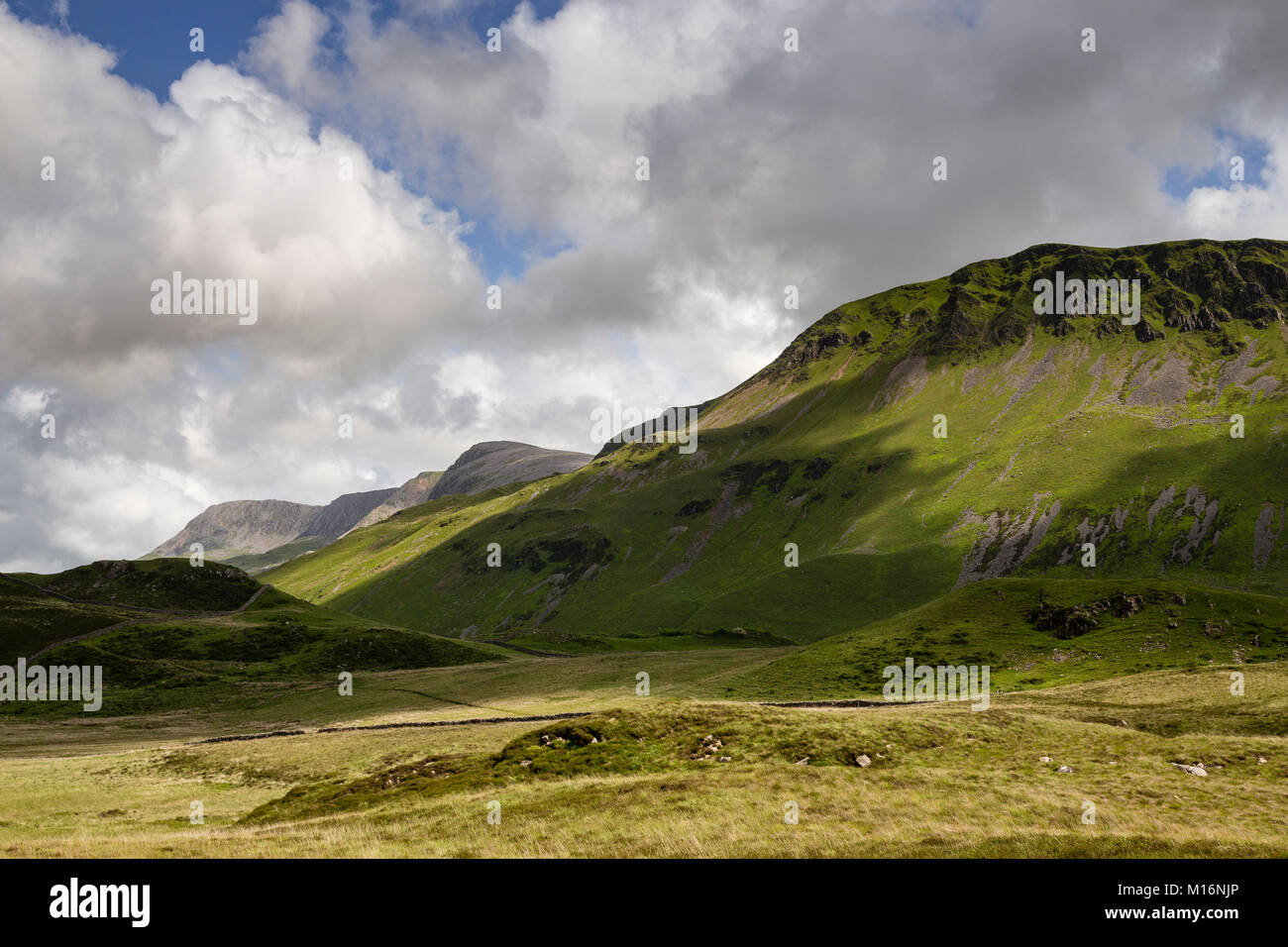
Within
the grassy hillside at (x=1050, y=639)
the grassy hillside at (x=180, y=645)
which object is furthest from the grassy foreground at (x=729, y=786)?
the grassy hillside at (x=180, y=645)

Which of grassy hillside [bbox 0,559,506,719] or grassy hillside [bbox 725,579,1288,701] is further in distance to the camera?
grassy hillside [bbox 0,559,506,719]

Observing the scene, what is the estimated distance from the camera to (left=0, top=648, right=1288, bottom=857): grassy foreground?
84.2 feet

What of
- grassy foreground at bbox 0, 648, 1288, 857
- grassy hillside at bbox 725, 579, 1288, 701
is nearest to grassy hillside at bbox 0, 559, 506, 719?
grassy foreground at bbox 0, 648, 1288, 857

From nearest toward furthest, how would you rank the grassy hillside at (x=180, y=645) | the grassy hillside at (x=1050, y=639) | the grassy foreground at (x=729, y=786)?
the grassy foreground at (x=729, y=786) → the grassy hillside at (x=1050, y=639) → the grassy hillside at (x=180, y=645)

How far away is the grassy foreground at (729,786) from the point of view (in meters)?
25.7

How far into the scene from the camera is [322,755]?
61.8m

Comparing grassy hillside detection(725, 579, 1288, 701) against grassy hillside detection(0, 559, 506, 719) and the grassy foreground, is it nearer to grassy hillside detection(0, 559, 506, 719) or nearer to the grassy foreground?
the grassy foreground

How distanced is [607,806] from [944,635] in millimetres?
89481

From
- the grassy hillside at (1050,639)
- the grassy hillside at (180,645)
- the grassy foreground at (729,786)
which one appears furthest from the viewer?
the grassy hillside at (180,645)

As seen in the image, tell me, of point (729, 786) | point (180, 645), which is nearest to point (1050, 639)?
point (729, 786)

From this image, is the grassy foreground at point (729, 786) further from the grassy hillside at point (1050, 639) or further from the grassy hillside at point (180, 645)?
the grassy hillside at point (180, 645)

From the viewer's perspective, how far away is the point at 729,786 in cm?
3472

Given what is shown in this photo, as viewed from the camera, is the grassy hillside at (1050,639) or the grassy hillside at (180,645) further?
the grassy hillside at (180,645)
